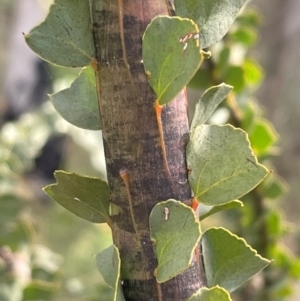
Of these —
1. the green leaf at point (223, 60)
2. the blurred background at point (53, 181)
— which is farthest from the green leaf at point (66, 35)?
the green leaf at point (223, 60)

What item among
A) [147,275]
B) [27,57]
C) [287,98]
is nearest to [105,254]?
[147,275]

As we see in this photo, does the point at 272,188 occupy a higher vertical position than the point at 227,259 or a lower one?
lower

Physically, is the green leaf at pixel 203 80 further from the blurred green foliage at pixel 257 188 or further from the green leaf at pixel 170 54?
the green leaf at pixel 170 54

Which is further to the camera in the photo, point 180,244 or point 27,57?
point 27,57

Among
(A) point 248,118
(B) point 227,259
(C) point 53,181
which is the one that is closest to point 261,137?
(A) point 248,118

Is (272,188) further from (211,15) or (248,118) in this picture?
(211,15)

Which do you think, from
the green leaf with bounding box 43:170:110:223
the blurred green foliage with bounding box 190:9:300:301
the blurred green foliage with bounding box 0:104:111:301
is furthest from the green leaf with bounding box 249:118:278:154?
the green leaf with bounding box 43:170:110:223

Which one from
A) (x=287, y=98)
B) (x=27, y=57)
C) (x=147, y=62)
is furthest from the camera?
(x=287, y=98)

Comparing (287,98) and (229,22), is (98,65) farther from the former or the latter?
(287,98)
